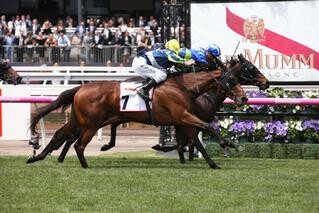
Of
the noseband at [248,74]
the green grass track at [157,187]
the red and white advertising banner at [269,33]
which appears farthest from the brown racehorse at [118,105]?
the red and white advertising banner at [269,33]

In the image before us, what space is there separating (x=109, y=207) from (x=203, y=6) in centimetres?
851

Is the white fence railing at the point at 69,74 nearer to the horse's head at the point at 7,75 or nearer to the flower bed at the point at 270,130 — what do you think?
the horse's head at the point at 7,75

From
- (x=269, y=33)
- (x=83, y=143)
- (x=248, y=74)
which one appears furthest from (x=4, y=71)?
(x=269, y=33)

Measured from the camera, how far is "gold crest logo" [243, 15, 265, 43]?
16.8m

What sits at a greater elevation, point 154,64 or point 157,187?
point 154,64

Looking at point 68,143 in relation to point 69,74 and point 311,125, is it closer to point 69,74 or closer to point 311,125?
point 311,125

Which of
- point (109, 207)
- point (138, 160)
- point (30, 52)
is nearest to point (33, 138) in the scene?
point (138, 160)

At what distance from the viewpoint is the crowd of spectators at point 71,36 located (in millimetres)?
26922

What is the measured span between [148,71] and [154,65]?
143 millimetres

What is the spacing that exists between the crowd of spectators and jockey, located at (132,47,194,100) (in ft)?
43.6

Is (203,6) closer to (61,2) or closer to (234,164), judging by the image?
(234,164)

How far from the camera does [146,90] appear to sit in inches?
510

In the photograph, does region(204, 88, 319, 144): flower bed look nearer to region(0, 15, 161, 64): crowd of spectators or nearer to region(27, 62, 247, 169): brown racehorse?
region(27, 62, 247, 169): brown racehorse

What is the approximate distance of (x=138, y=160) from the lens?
14258 mm
